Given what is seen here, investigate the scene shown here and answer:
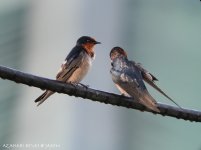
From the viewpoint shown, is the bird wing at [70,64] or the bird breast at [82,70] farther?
the bird breast at [82,70]

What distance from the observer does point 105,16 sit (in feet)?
28.0

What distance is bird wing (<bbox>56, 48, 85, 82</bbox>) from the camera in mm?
4068

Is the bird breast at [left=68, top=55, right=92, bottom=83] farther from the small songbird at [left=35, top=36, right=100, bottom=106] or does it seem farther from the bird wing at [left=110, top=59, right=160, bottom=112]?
the bird wing at [left=110, top=59, right=160, bottom=112]

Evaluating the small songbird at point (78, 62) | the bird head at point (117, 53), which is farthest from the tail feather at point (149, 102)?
the small songbird at point (78, 62)

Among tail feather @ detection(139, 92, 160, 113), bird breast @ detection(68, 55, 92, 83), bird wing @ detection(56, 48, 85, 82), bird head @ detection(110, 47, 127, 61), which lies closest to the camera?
tail feather @ detection(139, 92, 160, 113)

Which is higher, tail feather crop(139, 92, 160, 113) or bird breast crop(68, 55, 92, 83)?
bird breast crop(68, 55, 92, 83)

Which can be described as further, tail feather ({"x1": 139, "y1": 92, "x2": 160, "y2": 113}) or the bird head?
the bird head

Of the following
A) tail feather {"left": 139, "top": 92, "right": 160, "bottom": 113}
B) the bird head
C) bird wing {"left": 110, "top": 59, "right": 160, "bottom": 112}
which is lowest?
tail feather {"left": 139, "top": 92, "right": 160, "bottom": 113}

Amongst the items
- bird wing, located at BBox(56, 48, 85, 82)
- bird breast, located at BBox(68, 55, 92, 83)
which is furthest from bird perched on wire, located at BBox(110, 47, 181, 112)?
bird breast, located at BBox(68, 55, 92, 83)

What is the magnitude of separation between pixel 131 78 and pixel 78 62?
2.70 feet

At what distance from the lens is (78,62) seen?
4375 mm

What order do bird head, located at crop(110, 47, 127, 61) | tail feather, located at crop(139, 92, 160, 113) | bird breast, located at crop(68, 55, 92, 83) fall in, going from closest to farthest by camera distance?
tail feather, located at crop(139, 92, 160, 113) < bird head, located at crop(110, 47, 127, 61) < bird breast, located at crop(68, 55, 92, 83)

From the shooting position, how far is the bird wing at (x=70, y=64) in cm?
407

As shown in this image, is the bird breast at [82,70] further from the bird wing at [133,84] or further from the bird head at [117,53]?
the bird wing at [133,84]
